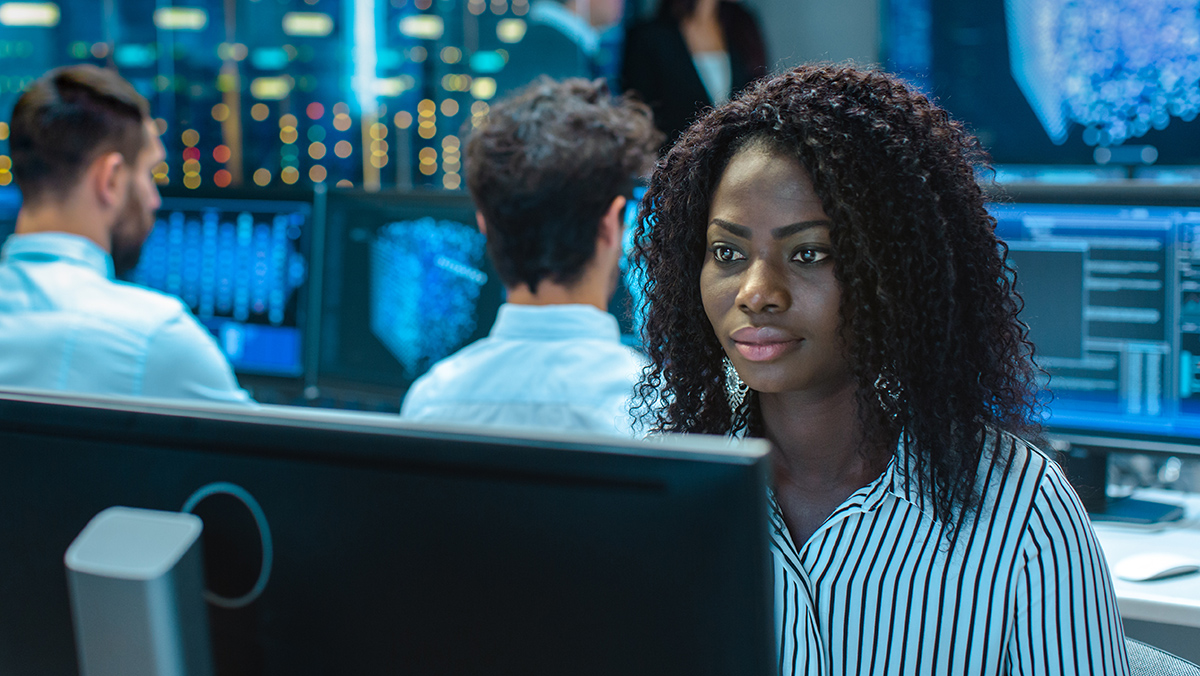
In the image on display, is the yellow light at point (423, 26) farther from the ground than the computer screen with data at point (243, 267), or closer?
farther from the ground

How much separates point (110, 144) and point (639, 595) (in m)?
1.77

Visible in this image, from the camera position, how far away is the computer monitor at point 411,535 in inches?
18.4

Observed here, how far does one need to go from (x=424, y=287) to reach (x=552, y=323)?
55cm

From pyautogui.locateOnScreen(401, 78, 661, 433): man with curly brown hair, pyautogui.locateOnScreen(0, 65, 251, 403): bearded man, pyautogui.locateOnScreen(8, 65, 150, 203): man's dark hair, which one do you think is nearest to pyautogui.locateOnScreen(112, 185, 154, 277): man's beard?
pyautogui.locateOnScreen(0, 65, 251, 403): bearded man

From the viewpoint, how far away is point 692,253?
3.10ft

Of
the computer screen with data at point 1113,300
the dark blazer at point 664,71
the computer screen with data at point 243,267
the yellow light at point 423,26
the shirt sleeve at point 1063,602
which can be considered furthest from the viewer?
the yellow light at point 423,26

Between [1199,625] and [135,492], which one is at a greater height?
[135,492]

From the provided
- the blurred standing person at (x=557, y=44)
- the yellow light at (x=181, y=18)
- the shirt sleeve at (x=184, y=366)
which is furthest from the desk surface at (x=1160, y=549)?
the yellow light at (x=181, y=18)

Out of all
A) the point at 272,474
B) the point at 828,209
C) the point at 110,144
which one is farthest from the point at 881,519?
the point at 110,144

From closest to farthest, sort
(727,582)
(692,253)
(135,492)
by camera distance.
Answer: (727,582) → (135,492) → (692,253)

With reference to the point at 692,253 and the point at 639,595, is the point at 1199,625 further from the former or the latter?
the point at 639,595

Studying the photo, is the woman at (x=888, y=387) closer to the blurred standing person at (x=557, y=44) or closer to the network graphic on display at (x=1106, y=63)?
the network graphic on display at (x=1106, y=63)

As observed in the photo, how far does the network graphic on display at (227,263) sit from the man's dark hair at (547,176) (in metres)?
0.71

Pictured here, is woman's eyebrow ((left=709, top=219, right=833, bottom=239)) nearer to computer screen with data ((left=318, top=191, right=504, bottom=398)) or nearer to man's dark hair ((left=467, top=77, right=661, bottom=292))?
man's dark hair ((left=467, top=77, right=661, bottom=292))
